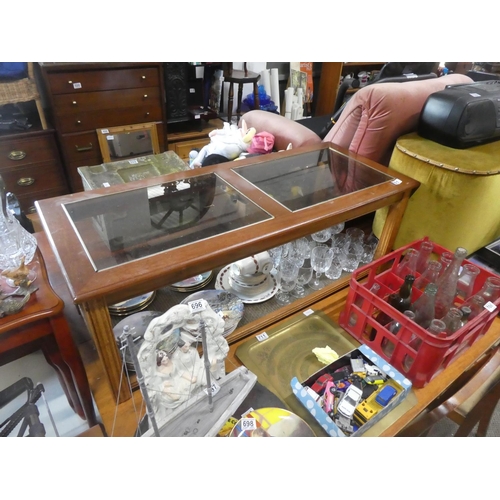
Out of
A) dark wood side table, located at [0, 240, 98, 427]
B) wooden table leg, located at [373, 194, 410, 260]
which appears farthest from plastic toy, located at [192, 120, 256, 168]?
dark wood side table, located at [0, 240, 98, 427]

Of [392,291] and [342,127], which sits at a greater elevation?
[342,127]

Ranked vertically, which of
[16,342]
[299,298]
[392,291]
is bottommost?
[299,298]

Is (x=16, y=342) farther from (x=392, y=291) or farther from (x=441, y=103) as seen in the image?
(x=441, y=103)

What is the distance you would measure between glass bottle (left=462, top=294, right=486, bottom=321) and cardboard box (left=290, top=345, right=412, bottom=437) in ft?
0.97

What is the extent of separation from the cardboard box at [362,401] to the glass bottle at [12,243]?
66 centimetres

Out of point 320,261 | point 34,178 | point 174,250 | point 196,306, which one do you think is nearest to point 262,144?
point 320,261

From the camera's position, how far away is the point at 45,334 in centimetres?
70

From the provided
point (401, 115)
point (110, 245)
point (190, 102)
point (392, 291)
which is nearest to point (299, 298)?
point (392, 291)

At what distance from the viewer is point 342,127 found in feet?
4.45

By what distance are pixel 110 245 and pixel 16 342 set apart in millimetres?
255

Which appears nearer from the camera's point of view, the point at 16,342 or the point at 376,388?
the point at 16,342

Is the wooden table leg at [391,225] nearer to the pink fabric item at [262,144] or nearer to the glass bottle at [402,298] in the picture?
the glass bottle at [402,298]
